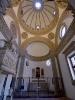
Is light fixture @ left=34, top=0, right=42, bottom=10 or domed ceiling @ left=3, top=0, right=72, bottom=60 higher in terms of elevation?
light fixture @ left=34, top=0, right=42, bottom=10

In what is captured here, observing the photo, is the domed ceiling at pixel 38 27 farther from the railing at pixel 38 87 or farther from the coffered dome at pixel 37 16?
the railing at pixel 38 87

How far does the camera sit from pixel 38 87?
11.0 m

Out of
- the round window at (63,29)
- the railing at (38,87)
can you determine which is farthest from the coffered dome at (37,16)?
the railing at (38,87)

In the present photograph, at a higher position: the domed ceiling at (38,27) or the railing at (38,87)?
the domed ceiling at (38,27)

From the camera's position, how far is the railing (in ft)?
30.8

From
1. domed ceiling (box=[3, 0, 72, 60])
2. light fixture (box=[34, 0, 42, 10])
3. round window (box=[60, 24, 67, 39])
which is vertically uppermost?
light fixture (box=[34, 0, 42, 10])

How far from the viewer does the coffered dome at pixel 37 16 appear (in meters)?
13.2

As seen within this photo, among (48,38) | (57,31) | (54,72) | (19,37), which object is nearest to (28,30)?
(19,37)

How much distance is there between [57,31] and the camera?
11.9m

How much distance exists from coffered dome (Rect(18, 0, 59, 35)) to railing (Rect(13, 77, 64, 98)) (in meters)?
4.77

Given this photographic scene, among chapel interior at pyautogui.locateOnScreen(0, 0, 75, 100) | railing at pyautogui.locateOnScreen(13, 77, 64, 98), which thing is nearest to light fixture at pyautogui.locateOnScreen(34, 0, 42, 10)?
chapel interior at pyautogui.locateOnScreen(0, 0, 75, 100)

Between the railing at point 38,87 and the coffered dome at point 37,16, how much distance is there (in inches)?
188

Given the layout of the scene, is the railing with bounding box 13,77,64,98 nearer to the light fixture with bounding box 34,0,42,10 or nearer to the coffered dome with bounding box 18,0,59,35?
the coffered dome with bounding box 18,0,59,35

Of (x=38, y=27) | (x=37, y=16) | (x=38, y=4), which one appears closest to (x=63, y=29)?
(x=38, y=27)
